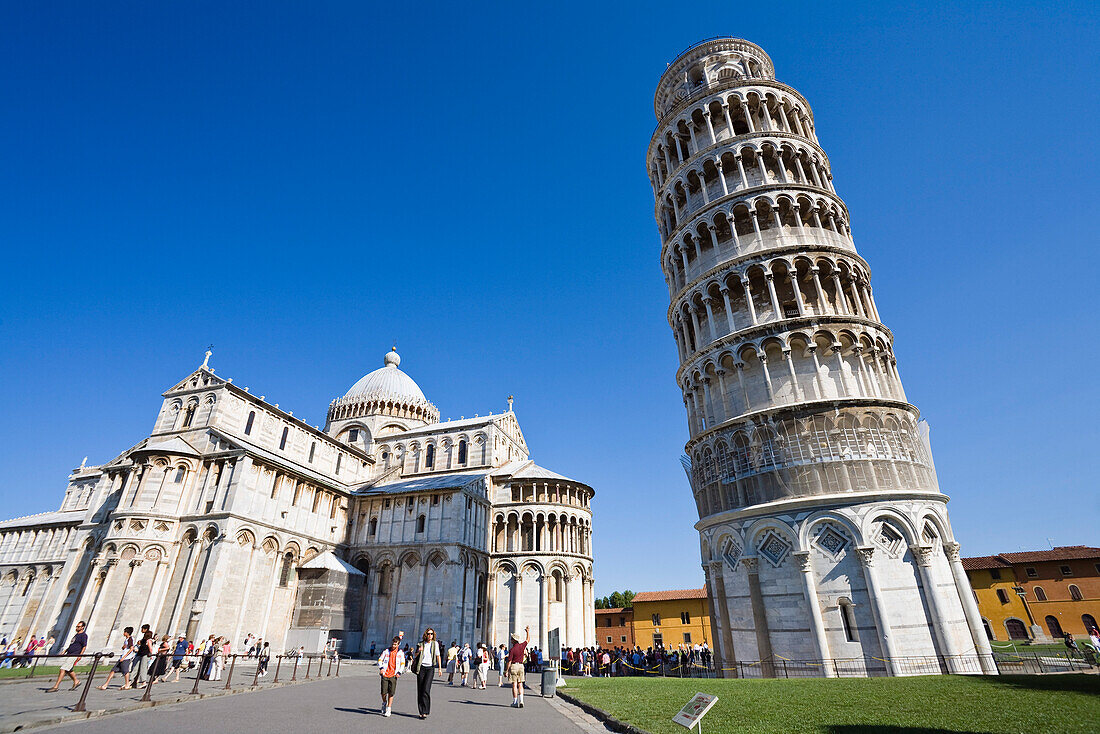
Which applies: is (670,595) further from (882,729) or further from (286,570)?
(882,729)

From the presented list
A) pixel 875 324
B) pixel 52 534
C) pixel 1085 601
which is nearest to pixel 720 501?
pixel 875 324

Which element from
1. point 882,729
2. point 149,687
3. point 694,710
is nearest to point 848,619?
point 882,729

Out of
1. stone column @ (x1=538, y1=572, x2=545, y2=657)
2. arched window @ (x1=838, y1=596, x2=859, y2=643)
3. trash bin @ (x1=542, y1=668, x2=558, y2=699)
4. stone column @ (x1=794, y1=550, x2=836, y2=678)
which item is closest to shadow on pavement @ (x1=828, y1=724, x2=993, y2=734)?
trash bin @ (x1=542, y1=668, x2=558, y2=699)

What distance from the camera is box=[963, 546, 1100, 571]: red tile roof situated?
135 feet

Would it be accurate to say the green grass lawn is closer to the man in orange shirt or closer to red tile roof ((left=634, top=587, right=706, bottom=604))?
the man in orange shirt

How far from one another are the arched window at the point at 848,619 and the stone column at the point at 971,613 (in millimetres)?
3499

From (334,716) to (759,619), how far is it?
14206 mm

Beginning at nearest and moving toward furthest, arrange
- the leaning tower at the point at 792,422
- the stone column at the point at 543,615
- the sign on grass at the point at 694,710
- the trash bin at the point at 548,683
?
the sign on grass at the point at 694,710 < the trash bin at the point at 548,683 < the leaning tower at the point at 792,422 < the stone column at the point at 543,615

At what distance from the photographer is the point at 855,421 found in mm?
19297

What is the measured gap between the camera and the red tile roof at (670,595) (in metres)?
50.1

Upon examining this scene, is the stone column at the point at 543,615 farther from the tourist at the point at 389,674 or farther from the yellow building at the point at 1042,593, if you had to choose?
the yellow building at the point at 1042,593

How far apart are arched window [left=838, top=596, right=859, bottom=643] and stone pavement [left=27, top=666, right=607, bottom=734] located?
32.0ft

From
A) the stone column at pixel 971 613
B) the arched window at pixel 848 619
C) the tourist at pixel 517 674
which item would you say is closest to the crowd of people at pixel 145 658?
the tourist at pixel 517 674

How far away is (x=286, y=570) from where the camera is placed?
3100cm
